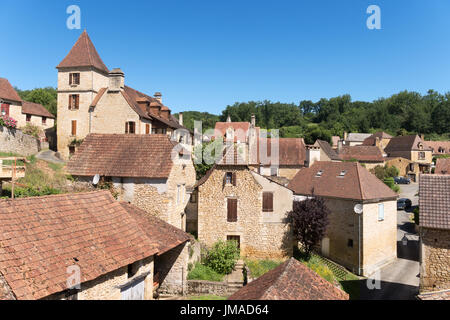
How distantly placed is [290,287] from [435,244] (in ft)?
30.3

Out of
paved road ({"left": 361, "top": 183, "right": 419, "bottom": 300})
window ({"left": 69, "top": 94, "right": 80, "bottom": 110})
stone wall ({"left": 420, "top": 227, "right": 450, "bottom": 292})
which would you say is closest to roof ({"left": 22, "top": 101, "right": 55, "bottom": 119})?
window ({"left": 69, "top": 94, "right": 80, "bottom": 110})

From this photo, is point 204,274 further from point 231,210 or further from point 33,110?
point 33,110

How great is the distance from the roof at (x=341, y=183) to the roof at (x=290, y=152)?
41.2 feet

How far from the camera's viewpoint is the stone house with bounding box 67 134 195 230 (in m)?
18.3

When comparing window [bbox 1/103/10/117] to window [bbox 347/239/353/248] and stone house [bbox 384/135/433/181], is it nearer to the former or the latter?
window [bbox 347/239/353/248]

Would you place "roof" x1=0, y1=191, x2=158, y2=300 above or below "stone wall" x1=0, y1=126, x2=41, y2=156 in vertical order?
below

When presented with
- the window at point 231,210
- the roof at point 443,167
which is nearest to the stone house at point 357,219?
the window at point 231,210

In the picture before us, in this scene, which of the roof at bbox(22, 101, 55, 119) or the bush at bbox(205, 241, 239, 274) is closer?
the bush at bbox(205, 241, 239, 274)

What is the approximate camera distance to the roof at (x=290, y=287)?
8.48 m

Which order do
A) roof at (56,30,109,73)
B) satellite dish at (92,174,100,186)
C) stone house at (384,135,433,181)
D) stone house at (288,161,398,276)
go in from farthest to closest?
stone house at (384,135,433,181)
roof at (56,30,109,73)
stone house at (288,161,398,276)
satellite dish at (92,174,100,186)

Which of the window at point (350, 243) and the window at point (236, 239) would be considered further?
the window at point (350, 243)

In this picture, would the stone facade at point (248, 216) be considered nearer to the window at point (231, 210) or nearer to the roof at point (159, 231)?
the window at point (231, 210)

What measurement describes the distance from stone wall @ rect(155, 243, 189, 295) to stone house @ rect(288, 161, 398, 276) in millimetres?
11621

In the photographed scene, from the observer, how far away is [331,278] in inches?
766
